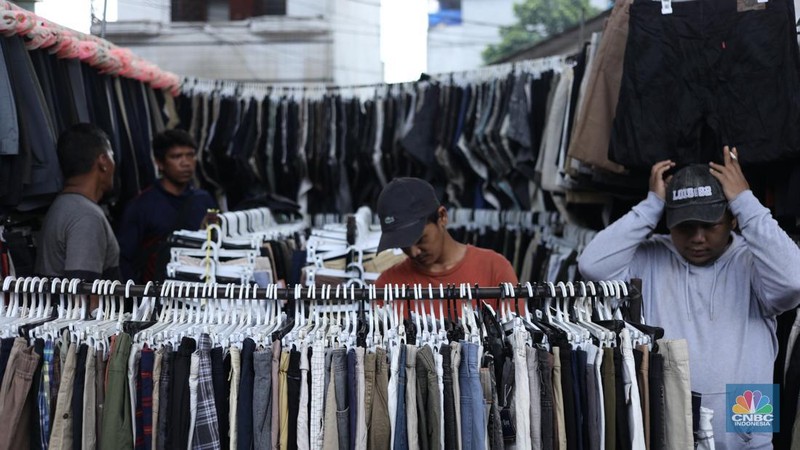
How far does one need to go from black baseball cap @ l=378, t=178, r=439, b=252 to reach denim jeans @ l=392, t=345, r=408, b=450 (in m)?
0.67

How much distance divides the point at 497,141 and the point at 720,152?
7.18ft

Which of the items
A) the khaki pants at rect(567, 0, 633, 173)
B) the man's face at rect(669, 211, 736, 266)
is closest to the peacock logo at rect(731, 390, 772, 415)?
the man's face at rect(669, 211, 736, 266)

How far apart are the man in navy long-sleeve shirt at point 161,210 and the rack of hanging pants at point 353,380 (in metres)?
1.63

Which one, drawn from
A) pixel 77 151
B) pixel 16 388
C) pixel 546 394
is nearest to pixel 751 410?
pixel 546 394

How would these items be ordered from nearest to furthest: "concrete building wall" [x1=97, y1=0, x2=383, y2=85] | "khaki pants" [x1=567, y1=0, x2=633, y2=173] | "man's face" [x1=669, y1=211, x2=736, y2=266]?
"man's face" [x1=669, y1=211, x2=736, y2=266], "khaki pants" [x1=567, y1=0, x2=633, y2=173], "concrete building wall" [x1=97, y1=0, x2=383, y2=85]

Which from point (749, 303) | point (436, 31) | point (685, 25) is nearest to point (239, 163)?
point (685, 25)

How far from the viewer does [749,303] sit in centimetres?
245

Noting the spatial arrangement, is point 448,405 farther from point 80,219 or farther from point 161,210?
point 161,210

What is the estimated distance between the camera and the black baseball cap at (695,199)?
7.91ft

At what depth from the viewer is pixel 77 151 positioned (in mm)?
3275

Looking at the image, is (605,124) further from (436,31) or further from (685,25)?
(436,31)

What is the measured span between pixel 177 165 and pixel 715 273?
2.81 metres

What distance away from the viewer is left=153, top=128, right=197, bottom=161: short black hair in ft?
14.0

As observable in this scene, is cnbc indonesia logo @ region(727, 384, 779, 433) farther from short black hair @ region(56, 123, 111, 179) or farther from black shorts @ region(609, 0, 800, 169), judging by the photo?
short black hair @ region(56, 123, 111, 179)
